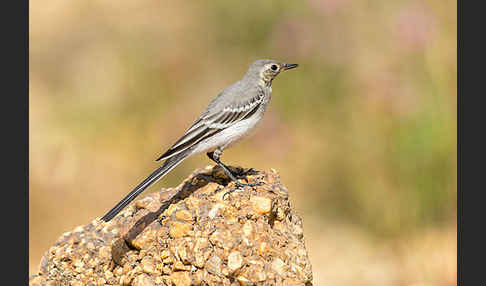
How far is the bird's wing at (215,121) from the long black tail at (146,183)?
85mm

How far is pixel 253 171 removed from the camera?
657 centimetres

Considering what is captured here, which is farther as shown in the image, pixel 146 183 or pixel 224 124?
pixel 224 124

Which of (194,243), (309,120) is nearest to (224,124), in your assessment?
(194,243)

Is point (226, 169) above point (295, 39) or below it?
below

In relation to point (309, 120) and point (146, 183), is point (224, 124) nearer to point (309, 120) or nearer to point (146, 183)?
point (146, 183)

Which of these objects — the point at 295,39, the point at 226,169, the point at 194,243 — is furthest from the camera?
the point at 295,39

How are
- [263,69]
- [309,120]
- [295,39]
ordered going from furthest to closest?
1. [309,120]
2. [295,39]
3. [263,69]

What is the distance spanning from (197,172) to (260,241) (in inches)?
61.8

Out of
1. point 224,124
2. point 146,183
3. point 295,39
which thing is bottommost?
point 146,183

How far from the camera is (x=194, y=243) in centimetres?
511

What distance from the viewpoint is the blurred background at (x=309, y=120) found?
8359 mm

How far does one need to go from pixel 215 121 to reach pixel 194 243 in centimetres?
165

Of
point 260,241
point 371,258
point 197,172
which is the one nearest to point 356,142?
point 371,258

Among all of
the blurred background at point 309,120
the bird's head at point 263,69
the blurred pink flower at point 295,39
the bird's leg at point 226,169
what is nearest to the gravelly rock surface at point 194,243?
the bird's leg at point 226,169
